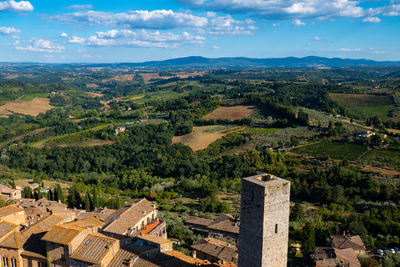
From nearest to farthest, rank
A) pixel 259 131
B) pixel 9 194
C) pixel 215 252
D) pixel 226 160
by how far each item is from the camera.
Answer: pixel 215 252, pixel 9 194, pixel 226 160, pixel 259 131

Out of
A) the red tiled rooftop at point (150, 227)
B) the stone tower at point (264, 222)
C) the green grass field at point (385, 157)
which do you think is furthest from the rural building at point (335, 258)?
the green grass field at point (385, 157)

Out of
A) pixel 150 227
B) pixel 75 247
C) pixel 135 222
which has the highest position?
pixel 75 247

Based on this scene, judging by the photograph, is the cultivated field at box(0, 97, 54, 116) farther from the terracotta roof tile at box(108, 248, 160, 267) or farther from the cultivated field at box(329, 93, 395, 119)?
the terracotta roof tile at box(108, 248, 160, 267)

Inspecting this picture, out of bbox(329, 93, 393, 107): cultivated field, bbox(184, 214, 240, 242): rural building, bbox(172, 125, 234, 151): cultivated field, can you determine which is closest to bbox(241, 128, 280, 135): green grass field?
bbox(172, 125, 234, 151): cultivated field

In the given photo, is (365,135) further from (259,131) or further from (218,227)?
(218,227)

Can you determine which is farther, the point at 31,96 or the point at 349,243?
the point at 31,96

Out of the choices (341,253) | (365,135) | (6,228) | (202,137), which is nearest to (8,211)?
(6,228)
